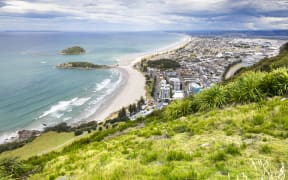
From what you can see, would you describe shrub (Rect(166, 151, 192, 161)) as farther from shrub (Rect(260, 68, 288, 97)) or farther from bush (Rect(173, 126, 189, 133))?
shrub (Rect(260, 68, 288, 97))

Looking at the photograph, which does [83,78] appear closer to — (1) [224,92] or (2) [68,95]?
Result: (2) [68,95]

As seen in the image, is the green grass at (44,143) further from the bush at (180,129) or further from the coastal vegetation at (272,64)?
the coastal vegetation at (272,64)

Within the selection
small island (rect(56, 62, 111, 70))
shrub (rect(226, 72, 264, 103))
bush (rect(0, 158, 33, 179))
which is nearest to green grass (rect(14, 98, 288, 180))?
shrub (rect(226, 72, 264, 103))

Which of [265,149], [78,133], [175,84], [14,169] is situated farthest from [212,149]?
[175,84]

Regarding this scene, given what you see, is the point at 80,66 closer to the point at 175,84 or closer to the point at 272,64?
the point at 175,84

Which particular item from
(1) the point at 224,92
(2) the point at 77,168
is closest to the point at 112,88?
(1) the point at 224,92

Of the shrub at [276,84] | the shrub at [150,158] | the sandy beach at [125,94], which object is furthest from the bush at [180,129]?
the sandy beach at [125,94]
